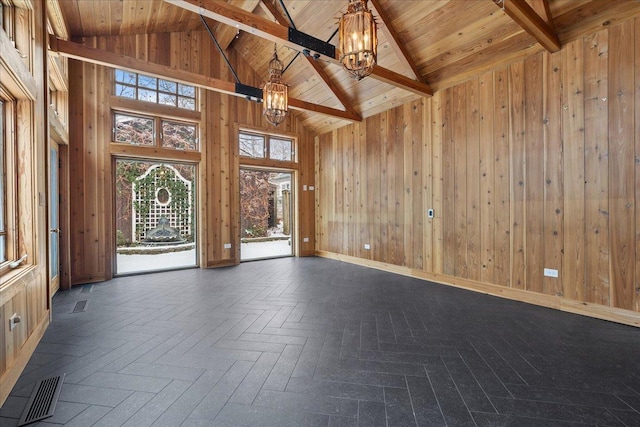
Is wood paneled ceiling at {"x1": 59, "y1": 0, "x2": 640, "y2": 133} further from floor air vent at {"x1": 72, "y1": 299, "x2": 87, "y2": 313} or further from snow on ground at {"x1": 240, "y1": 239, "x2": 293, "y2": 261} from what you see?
snow on ground at {"x1": 240, "y1": 239, "x2": 293, "y2": 261}

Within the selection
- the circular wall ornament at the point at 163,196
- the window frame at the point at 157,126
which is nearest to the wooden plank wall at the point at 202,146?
the window frame at the point at 157,126

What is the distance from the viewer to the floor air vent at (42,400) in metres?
1.54

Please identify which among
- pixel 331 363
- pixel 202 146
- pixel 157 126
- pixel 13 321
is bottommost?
pixel 331 363

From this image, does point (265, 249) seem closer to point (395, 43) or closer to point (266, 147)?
point (266, 147)

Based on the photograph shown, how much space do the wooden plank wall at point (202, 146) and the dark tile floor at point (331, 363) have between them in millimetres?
1363

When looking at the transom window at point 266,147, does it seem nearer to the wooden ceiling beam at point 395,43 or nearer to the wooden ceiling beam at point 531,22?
the wooden ceiling beam at point 395,43

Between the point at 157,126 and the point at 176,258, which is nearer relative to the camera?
the point at 157,126

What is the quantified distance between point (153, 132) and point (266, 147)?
2254 millimetres

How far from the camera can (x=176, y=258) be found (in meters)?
5.72

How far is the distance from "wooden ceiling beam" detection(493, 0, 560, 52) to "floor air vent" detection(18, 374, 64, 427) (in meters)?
4.57

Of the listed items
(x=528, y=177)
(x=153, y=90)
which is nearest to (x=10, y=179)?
(x=153, y=90)

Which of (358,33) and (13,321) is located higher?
(358,33)

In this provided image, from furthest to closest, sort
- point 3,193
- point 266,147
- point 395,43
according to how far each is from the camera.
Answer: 1. point 266,147
2. point 395,43
3. point 3,193

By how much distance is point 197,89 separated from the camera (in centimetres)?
→ 551
